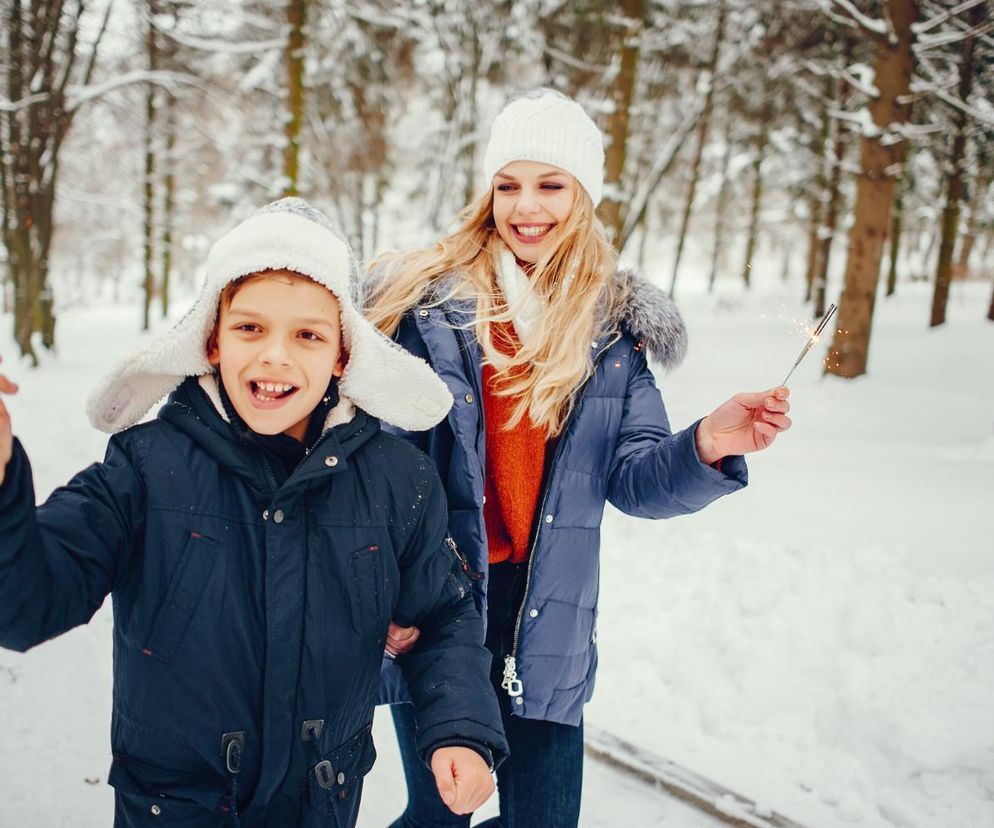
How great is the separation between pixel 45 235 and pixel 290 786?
15003 mm

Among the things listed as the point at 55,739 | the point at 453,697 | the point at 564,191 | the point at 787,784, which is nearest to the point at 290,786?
the point at 453,697

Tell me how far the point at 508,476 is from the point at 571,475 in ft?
0.64

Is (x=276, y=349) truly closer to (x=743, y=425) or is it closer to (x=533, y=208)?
(x=533, y=208)

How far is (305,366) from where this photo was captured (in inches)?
62.6

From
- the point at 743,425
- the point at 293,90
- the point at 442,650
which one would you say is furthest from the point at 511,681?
the point at 293,90

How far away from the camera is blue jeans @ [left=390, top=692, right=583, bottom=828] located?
205 cm

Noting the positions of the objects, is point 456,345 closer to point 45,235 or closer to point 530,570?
point 530,570

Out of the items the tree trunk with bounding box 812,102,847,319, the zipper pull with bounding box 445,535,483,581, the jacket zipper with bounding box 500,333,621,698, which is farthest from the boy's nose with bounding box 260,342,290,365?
the tree trunk with bounding box 812,102,847,319

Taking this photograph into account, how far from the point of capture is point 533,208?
2225 millimetres

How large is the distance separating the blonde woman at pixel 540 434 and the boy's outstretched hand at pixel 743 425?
0.03 meters

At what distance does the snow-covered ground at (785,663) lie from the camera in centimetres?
315

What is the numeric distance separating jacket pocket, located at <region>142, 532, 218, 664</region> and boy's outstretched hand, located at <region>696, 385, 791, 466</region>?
1282mm

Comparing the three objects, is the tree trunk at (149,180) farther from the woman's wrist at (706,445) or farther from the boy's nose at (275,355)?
the woman's wrist at (706,445)

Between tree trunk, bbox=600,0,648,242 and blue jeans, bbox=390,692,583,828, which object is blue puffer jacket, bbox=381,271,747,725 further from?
tree trunk, bbox=600,0,648,242
